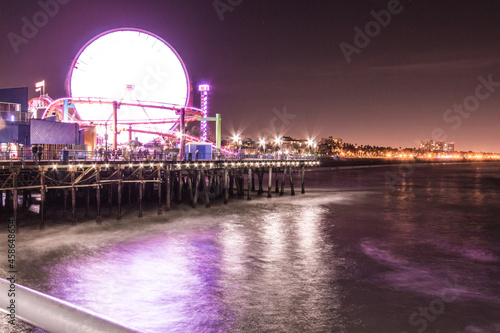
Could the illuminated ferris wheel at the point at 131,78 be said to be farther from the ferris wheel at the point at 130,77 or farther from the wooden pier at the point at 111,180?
the wooden pier at the point at 111,180

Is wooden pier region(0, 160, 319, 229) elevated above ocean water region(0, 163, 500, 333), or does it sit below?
above

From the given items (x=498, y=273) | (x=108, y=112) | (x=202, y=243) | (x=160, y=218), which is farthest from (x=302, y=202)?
(x=108, y=112)

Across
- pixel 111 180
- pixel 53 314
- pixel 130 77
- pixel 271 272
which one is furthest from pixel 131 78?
pixel 53 314

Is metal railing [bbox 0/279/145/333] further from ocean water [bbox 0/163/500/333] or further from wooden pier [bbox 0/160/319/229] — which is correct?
wooden pier [bbox 0/160/319/229]

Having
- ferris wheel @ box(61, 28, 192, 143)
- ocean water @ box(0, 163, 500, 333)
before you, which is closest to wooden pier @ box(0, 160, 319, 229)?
ocean water @ box(0, 163, 500, 333)

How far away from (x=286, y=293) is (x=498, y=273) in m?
8.59

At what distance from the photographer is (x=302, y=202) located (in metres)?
35.4

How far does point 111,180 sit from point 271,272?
13.6m

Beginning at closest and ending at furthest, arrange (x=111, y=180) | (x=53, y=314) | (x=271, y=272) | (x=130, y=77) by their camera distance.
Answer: (x=53, y=314)
(x=271, y=272)
(x=111, y=180)
(x=130, y=77)

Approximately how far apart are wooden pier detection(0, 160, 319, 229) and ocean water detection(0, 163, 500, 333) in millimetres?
2202

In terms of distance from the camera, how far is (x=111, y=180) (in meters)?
23.3

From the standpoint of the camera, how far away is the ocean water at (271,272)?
996cm

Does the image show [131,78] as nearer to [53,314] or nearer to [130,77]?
[130,77]

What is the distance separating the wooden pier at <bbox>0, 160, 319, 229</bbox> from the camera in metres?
19.8
